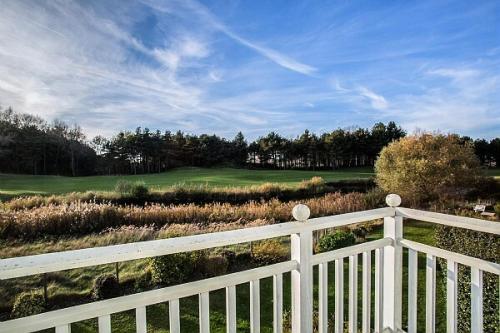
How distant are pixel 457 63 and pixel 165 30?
476cm

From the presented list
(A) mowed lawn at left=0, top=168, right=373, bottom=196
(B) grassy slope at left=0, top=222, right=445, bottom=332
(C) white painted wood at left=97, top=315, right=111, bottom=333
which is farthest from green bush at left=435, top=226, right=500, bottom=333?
(A) mowed lawn at left=0, top=168, right=373, bottom=196

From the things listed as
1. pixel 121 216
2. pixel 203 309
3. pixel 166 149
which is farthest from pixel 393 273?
pixel 166 149

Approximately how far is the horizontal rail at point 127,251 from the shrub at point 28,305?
2454 mm

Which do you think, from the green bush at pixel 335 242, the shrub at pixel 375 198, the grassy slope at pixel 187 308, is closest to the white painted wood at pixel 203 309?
the grassy slope at pixel 187 308

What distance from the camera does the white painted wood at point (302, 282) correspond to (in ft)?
3.34

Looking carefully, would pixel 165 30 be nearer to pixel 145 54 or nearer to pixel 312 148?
pixel 145 54

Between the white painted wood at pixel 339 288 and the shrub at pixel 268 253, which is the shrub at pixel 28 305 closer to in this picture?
the shrub at pixel 268 253

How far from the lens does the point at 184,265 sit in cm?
320

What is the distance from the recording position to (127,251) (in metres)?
0.72

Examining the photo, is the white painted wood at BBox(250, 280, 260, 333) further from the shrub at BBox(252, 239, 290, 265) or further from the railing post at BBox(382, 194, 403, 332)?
the shrub at BBox(252, 239, 290, 265)

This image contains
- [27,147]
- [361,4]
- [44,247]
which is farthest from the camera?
[27,147]

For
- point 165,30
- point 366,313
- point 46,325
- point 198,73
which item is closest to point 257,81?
point 198,73

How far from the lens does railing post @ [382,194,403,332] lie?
1.36 m

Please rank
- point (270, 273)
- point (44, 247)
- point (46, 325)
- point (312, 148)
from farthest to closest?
point (312, 148), point (44, 247), point (270, 273), point (46, 325)
